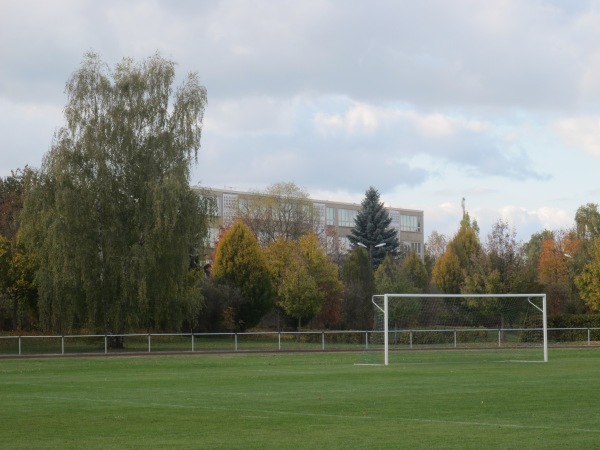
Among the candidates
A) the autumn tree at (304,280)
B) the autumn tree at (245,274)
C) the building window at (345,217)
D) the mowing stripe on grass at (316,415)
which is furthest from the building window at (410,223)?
the mowing stripe on grass at (316,415)

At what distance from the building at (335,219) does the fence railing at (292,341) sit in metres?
35.3

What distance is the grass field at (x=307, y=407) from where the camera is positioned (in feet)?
45.6

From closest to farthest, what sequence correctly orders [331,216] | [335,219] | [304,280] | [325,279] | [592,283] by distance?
1. [592,283]
2. [304,280]
3. [325,279]
4. [331,216]
5. [335,219]

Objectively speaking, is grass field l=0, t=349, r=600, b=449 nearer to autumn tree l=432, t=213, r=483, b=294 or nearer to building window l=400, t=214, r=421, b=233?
autumn tree l=432, t=213, r=483, b=294

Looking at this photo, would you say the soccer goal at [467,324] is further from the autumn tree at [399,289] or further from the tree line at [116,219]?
the tree line at [116,219]

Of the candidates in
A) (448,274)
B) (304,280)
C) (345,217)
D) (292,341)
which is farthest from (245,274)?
(345,217)

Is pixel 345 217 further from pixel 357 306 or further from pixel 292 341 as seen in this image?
pixel 292 341

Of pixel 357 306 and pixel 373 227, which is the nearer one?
pixel 357 306

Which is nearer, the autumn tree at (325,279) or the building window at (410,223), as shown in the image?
the autumn tree at (325,279)

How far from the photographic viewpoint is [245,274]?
71188 mm

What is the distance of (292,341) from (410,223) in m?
86.8

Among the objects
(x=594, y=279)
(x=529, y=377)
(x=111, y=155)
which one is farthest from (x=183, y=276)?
(x=529, y=377)

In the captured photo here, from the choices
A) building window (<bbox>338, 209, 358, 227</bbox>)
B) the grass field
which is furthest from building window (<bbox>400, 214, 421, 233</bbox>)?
the grass field

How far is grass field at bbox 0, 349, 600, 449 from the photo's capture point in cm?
1391
